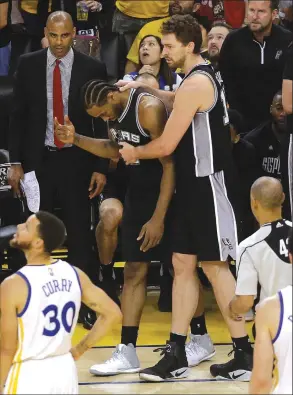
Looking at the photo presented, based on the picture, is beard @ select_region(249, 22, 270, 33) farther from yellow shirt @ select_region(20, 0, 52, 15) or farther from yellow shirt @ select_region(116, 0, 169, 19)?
yellow shirt @ select_region(20, 0, 52, 15)

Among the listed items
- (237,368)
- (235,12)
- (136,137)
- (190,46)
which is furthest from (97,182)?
(235,12)

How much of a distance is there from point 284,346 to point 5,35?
561cm

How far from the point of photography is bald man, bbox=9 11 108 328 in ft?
24.8

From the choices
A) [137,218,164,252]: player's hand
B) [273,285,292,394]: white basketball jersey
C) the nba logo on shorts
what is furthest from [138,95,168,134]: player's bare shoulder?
[273,285,292,394]: white basketball jersey

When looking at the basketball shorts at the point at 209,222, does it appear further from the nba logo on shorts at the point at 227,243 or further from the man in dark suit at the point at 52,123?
the man in dark suit at the point at 52,123

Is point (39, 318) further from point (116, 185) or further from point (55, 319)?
point (116, 185)

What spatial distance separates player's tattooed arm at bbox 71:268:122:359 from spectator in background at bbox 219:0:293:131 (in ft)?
10.6

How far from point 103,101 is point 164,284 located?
2.26 metres

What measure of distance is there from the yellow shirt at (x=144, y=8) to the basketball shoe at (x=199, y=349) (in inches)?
162

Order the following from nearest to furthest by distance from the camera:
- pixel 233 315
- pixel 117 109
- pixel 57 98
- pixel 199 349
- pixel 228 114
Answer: pixel 233 315, pixel 117 109, pixel 199 349, pixel 228 114, pixel 57 98

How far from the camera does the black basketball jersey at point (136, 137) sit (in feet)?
21.2

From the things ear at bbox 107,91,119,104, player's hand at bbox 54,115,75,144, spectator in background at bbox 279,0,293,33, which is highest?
spectator in background at bbox 279,0,293,33

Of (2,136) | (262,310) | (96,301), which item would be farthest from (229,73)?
(262,310)

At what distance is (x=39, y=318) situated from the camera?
16.3 feet
